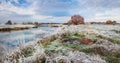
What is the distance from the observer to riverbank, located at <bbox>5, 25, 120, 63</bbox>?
1952 mm

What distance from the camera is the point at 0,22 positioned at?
337 centimetres

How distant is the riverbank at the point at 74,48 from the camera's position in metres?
1.95

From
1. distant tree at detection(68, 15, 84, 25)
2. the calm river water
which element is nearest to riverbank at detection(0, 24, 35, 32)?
the calm river water

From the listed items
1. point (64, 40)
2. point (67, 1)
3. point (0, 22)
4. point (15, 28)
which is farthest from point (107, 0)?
point (0, 22)

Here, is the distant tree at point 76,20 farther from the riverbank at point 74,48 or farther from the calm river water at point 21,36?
the calm river water at point 21,36

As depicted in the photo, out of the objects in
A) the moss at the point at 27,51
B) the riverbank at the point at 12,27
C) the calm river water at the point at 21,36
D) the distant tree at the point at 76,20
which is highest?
the distant tree at the point at 76,20

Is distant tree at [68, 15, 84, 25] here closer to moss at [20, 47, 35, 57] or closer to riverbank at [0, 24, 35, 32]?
riverbank at [0, 24, 35, 32]

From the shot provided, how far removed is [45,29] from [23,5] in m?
0.45

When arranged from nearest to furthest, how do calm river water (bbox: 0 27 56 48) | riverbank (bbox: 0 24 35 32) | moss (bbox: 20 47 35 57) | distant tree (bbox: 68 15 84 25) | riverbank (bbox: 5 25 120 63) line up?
1. riverbank (bbox: 5 25 120 63)
2. moss (bbox: 20 47 35 57)
3. calm river water (bbox: 0 27 56 48)
4. distant tree (bbox: 68 15 84 25)
5. riverbank (bbox: 0 24 35 32)

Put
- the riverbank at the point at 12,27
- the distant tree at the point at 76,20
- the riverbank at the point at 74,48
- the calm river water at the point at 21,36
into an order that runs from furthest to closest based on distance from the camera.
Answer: the riverbank at the point at 12,27
the distant tree at the point at 76,20
the calm river water at the point at 21,36
the riverbank at the point at 74,48

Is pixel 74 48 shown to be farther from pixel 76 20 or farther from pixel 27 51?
pixel 76 20

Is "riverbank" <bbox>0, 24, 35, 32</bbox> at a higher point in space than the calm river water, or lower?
higher

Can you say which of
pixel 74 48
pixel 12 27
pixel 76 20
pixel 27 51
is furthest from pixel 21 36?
pixel 74 48

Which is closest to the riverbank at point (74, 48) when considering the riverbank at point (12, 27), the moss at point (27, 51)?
the moss at point (27, 51)
